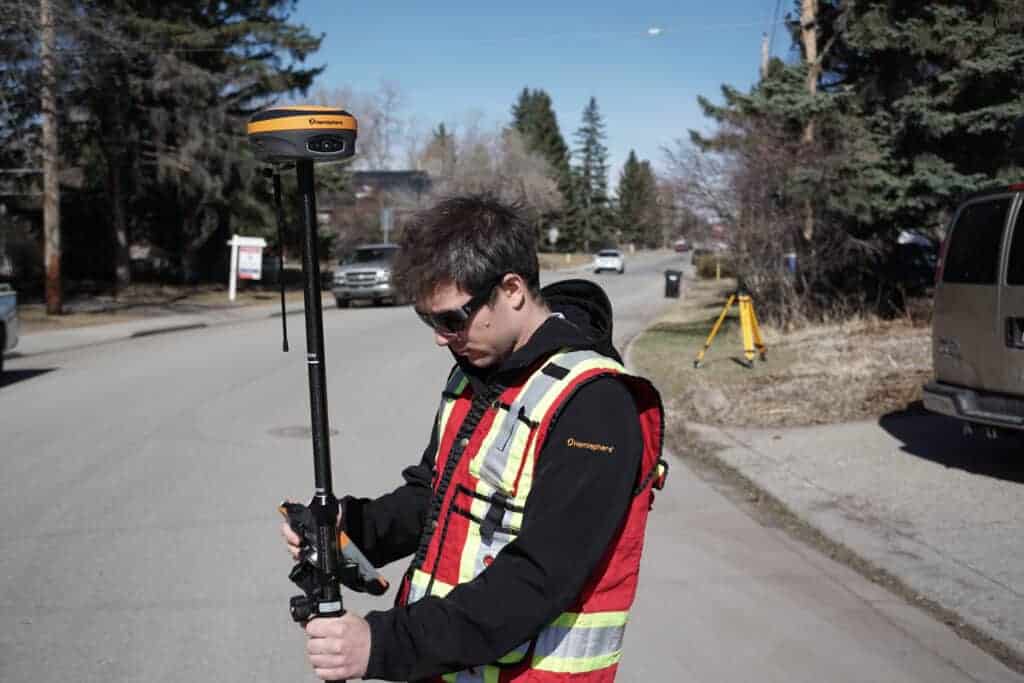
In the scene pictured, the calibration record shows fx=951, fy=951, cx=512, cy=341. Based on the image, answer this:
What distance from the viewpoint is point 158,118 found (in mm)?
29703

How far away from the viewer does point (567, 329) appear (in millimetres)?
1889

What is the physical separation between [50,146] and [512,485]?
21215 mm

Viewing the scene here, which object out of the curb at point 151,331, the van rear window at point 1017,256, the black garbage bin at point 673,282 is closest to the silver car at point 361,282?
the curb at point 151,331

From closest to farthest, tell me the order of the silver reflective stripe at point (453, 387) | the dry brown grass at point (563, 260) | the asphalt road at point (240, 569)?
the silver reflective stripe at point (453, 387), the asphalt road at point (240, 569), the dry brown grass at point (563, 260)

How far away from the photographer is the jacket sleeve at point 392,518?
7.25 feet

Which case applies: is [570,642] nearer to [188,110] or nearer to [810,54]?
[810,54]

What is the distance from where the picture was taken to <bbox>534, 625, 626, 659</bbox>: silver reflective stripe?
1810 mm

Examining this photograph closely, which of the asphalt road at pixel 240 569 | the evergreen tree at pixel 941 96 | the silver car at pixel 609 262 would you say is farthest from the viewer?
the silver car at pixel 609 262

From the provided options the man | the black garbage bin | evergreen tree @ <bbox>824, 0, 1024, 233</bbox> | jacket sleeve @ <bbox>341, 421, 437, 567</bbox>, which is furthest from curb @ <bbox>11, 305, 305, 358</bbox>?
the man

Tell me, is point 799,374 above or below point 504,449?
below

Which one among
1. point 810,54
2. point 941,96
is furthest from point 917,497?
point 810,54

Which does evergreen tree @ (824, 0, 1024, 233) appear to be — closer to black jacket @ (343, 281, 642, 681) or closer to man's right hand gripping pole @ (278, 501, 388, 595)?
black jacket @ (343, 281, 642, 681)

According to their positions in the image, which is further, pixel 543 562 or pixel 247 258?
pixel 247 258

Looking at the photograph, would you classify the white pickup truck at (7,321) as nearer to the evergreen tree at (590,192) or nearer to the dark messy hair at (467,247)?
the dark messy hair at (467,247)
